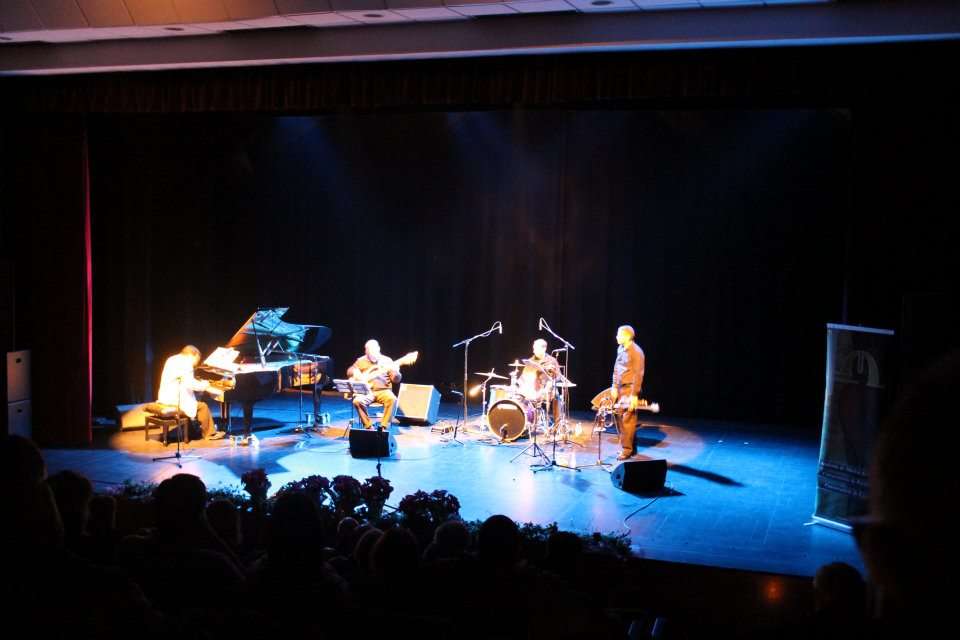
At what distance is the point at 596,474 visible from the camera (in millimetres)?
9766

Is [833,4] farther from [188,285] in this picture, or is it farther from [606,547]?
[188,285]

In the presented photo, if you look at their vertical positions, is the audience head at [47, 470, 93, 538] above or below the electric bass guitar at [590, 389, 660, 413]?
above

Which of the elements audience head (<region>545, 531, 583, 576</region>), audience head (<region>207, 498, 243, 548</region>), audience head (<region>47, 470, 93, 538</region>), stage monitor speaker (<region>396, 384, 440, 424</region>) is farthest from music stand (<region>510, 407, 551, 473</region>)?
audience head (<region>47, 470, 93, 538</region>)

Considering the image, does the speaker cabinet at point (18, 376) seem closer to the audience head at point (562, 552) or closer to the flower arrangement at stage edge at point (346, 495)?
the flower arrangement at stage edge at point (346, 495)

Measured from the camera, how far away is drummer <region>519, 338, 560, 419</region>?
429 inches

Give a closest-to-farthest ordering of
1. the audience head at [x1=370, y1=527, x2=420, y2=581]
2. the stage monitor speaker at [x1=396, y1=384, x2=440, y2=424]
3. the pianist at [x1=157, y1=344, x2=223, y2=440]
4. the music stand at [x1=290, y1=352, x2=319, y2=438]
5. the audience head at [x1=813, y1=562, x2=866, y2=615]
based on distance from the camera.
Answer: the audience head at [x1=813, y1=562, x2=866, y2=615]
the audience head at [x1=370, y1=527, x2=420, y2=581]
the pianist at [x1=157, y1=344, x2=223, y2=440]
the music stand at [x1=290, y1=352, x2=319, y2=438]
the stage monitor speaker at [x1=396, y1=384, x2=440, y2=424]

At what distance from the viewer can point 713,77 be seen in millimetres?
7305

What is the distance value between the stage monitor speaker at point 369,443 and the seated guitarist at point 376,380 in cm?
109

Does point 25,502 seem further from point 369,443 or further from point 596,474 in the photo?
point 369,443

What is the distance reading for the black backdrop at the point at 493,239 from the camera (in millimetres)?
12703

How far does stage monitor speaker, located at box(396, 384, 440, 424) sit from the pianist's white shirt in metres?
2.98

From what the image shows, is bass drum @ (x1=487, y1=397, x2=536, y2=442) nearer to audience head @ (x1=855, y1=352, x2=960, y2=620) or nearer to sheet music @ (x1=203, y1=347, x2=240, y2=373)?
sheet music @ (x1=203, y1=347, x2=240, y2=373)

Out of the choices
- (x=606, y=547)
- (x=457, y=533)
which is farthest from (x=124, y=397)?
(x=457, y=533)

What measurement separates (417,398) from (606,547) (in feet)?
23.6
